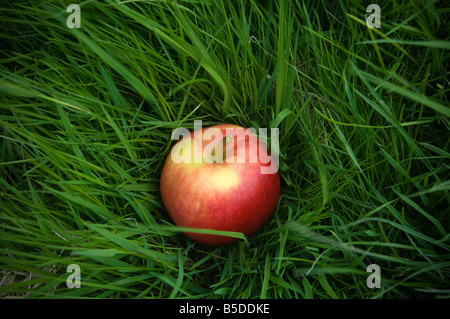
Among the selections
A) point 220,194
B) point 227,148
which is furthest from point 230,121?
point 220,194

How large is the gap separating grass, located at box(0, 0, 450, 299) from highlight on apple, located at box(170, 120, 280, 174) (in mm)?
64

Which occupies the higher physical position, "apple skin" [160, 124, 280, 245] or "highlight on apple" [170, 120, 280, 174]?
"highlight on apple" [170, 120, 280, 174]

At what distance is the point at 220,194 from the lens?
1.09 m

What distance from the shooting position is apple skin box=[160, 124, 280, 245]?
1098mm

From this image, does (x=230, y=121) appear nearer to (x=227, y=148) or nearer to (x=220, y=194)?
(x=227, y=148)

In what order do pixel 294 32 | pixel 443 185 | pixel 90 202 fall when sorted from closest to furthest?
pixel 443 185 → pixel 90 202 → pixel 294 32

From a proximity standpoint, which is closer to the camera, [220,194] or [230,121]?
[220,194]

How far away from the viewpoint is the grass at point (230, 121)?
1.09 metres

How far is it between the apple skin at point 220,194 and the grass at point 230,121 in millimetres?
75

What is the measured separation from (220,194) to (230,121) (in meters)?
0.35

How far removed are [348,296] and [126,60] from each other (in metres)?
0.96
